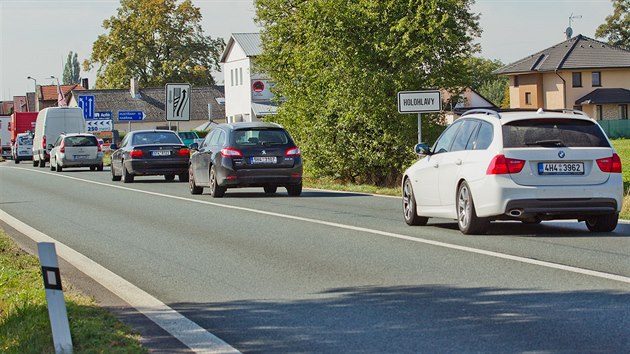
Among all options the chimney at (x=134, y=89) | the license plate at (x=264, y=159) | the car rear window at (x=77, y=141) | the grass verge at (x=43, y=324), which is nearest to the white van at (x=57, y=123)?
the car rear window at (x=77, y=141)

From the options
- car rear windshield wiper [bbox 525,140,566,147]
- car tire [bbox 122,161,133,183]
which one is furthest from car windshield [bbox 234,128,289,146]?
car rear windshield wiper [bbox 525,140,566,147]

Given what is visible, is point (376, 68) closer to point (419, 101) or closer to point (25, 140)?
point (419, 101)

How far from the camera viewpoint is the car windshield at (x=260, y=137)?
24422 mm

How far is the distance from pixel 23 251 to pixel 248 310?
5.87 metres

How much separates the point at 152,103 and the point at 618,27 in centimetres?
4924

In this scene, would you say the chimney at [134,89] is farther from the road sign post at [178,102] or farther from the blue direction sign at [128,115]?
the road sign post at [178,102]

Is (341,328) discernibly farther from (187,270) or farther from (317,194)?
(317,194)

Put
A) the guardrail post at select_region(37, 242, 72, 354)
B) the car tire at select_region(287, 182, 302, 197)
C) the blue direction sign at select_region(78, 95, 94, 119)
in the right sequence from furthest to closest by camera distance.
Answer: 1. the blue direction sign at select_region(78, 95, 94, 119)
2. the car tire at select_region(287, 182, 302, 197)
3. the guardrail post at select_region(37, 242, 72, 354)

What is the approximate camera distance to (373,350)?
7.14 m

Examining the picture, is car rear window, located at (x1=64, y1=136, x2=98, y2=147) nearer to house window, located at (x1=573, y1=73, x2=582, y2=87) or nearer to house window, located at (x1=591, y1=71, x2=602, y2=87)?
house window, located at (x1=573, y1=73, x2=582, y2=87)

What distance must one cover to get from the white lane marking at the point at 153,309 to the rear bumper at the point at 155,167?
19753 millimetres

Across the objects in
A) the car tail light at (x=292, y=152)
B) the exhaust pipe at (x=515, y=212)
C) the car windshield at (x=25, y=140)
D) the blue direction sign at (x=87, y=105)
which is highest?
the blue direction sign at (x=87, y=105)

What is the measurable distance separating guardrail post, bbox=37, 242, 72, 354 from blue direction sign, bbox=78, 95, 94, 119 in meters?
62.8

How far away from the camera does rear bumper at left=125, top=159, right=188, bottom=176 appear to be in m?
34.2
